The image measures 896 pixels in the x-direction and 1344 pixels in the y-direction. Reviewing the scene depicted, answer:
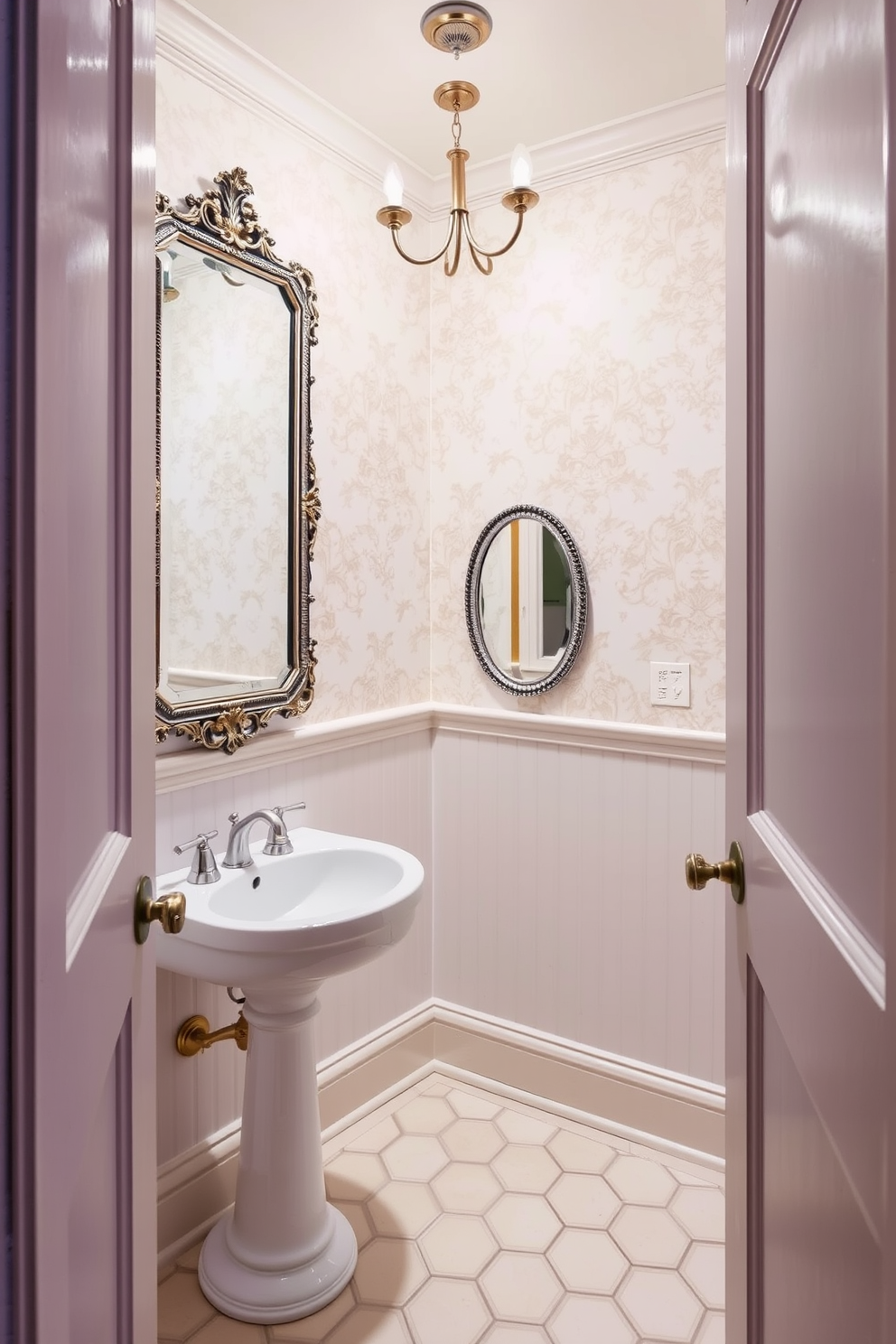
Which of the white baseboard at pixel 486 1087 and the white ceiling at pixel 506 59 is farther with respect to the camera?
the white baseboard at pixel 486 1087

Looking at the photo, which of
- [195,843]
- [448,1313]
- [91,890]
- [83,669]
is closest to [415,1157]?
[448,1313]

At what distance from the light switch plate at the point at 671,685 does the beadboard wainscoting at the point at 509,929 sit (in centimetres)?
8

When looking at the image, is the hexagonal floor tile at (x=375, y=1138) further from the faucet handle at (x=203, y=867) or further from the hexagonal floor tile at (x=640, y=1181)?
the faucet handle at (x=203, y=867)

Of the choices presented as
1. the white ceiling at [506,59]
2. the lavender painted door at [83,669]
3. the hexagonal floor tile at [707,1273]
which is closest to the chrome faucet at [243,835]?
the lavender painted door at [83,669]

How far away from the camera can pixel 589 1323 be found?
172 cm

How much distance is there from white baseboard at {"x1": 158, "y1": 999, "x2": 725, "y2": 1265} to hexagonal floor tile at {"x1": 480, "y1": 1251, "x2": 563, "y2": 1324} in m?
0.52

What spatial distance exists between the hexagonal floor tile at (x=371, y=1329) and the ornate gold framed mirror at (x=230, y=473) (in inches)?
44.0

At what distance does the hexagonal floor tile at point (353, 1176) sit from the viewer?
209cm

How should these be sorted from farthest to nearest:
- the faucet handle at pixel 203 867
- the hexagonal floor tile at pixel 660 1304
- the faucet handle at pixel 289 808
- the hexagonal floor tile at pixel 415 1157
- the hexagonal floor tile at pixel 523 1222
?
the hexagonal floor tile at pixel 415 1157
the faucet handle at pixel 289 808
the hexagonal floor tile at pixel 523 1222
the faucet handle at pixel 203 867
the hexagonal floor tile at pixel 660 1304

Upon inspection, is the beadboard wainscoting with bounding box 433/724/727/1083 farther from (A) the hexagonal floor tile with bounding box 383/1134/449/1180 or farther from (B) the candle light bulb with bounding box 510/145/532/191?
(B) the candle light bulb with bounding box 510/145/532/191

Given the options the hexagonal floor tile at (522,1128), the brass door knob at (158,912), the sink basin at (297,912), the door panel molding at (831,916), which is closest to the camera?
the door panel molding at (831,916)

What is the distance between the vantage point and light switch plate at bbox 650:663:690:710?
2225 millimetres

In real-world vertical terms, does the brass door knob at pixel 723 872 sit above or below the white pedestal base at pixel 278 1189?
above

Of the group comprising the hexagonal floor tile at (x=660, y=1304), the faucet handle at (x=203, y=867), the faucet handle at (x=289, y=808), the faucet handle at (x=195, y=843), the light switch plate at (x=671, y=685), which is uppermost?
the light switch plate at (x=671, y=685)
